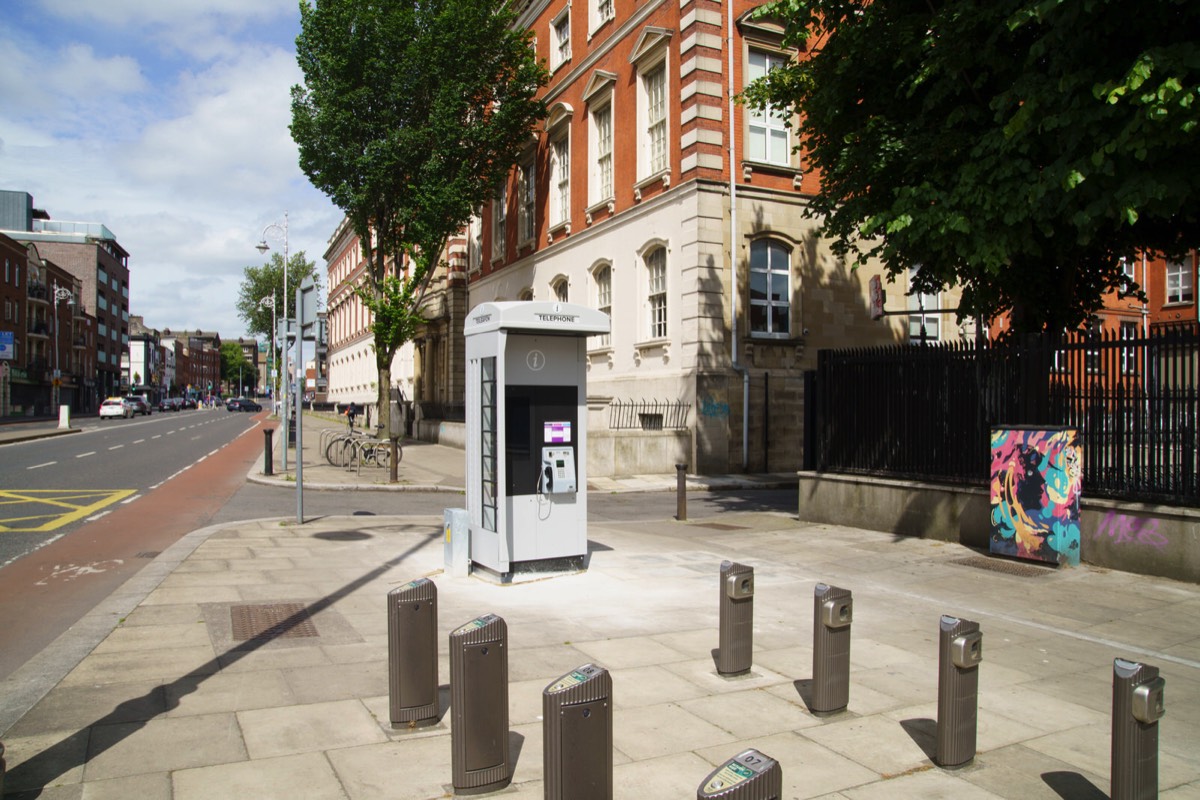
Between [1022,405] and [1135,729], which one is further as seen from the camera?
[1022,405]

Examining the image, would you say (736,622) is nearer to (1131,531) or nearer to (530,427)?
(530,427)

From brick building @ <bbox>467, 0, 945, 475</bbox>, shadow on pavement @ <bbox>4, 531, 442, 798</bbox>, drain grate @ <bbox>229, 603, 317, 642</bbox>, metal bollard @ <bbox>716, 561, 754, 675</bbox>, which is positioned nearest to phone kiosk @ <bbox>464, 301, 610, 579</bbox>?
drain grate @ <bbox>229, 603, 317, 642</bbox>

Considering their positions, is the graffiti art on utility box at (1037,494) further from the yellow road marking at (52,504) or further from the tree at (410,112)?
the tree at (410,112)

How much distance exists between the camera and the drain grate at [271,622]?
22.6 ft

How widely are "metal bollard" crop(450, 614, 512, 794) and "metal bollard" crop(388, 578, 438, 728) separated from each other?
70 centimetres

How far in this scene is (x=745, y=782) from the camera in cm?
267

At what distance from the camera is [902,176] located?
11680 millimetres

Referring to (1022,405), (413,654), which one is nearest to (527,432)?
(413,654)

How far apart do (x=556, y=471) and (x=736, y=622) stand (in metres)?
3.43

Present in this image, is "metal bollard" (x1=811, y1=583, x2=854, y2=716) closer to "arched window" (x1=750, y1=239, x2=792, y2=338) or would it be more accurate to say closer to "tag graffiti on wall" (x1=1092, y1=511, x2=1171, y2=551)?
"tag graffiti on wall" (x1=1092, y1=511, x2=1171, y2=551)

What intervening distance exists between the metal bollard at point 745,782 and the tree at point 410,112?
92.0ft

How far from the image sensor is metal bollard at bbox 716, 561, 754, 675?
590 cm

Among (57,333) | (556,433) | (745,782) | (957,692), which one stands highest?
(57,333)

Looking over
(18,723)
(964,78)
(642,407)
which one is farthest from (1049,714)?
(642,407)
